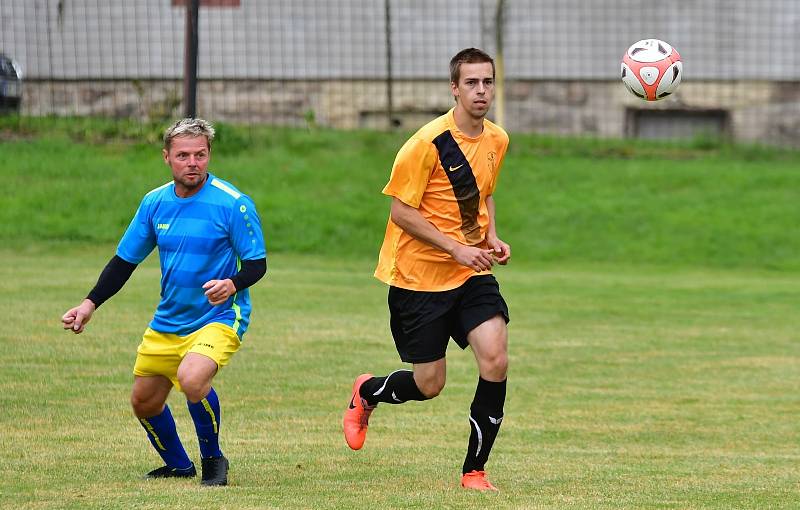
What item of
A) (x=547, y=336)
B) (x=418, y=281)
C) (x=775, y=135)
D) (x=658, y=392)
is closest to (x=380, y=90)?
(x=775, y=135)

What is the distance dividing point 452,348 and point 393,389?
5254 millimetres

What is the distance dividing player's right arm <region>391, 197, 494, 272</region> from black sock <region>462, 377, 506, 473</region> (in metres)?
0.59

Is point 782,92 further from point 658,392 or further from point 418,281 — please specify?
point 418,281

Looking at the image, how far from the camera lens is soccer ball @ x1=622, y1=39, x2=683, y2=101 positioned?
9.33 meters

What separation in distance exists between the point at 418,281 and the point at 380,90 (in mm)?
16501

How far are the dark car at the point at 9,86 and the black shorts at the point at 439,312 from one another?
15.9m

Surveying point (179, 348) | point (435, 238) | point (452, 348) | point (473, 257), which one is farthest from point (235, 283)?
point (452, 348)

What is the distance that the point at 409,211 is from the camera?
7227 mm

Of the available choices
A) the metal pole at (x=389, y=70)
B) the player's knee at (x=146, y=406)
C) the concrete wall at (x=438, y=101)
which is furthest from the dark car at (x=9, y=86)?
the player's knee at (x=146, y=406)

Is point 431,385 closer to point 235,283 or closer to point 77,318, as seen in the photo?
point 235,283

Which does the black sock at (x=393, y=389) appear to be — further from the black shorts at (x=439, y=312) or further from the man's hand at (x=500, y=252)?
the man's hand at (x=500, y=252)

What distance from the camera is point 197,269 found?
23.1 ft

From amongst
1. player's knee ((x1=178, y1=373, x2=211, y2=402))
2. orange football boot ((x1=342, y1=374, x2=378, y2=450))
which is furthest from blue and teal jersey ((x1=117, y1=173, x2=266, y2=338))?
orange football boot ((x1=342, y1=374, x2=378, y2=450))

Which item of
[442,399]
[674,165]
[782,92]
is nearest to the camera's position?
[442,399]
